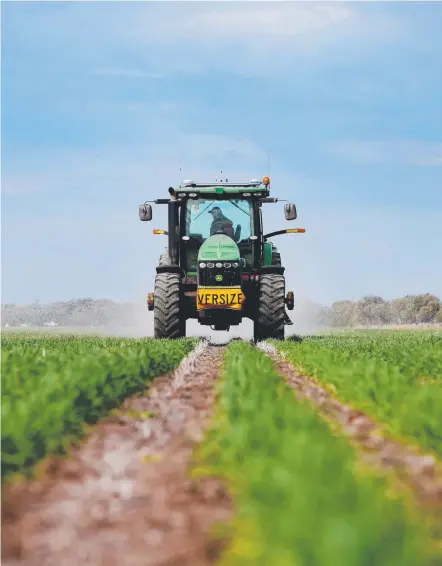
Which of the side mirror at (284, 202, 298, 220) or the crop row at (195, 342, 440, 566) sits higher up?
the side mirror at (284, 202, 298, 220)

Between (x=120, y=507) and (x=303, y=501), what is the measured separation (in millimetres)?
1560

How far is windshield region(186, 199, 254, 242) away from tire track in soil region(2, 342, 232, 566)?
12759 mm

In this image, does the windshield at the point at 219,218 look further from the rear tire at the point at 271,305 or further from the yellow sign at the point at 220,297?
the yellow sign at the point at 220,297

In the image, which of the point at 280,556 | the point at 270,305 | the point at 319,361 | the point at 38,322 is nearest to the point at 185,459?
the point at 280,556

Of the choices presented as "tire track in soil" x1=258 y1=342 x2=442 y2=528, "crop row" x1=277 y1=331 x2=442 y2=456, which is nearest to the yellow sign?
"crop row" x1=277 y1=331 x2=442 y2=456

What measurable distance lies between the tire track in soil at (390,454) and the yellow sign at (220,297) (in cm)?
856

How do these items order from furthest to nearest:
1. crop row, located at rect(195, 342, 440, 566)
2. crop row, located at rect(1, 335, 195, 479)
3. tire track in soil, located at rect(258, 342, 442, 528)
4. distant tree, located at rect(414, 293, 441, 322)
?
1. distant tree, located at rect(414, 293, 441, 322)
2. crop row, located at rect(1, 335, 195, 479)
3. tire track in soil, located at rect(258, 342, 442, 528)
4. crop row, located at rect(195, 342, 440, 566)

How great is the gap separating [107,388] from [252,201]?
1154 cm

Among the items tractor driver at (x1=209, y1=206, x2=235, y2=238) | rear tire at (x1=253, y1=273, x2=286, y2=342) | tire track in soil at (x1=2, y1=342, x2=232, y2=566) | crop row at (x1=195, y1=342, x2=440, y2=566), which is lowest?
tire track in soil at (x1=2, y1=342, x2=232, y2=566)

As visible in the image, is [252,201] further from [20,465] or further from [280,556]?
[280,556]

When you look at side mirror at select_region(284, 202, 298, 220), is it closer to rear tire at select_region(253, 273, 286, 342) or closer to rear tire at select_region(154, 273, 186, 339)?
rear tire at select_region(253, 273, 286, 342)

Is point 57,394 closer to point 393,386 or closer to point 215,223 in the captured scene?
point 393,386

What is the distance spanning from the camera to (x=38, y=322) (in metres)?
124

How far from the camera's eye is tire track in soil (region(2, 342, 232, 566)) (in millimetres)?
4160
